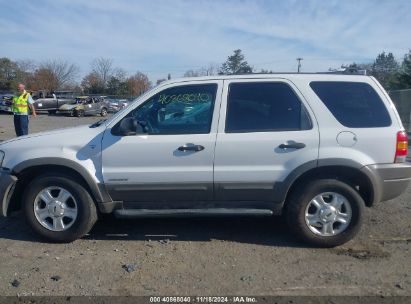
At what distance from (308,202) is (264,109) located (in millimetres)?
1099

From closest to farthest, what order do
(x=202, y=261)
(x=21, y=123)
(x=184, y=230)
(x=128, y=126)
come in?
(x=202, y=261) < (x=128, y=126) < (x=184, y=230) < (x=21, y=123)

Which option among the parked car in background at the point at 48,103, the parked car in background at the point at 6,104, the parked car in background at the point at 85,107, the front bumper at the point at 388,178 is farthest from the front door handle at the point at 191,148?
the parked car in background at the point at 48,103

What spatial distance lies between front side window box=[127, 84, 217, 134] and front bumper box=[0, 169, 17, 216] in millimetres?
1463

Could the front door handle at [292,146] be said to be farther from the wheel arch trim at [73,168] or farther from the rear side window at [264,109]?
the wheel arch trim at [73,168]

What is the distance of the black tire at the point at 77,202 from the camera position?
460 centimetres

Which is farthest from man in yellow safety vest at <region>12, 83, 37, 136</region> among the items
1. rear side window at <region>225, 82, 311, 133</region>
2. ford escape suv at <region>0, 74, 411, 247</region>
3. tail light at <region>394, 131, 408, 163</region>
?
tail light at <region>394, 131, 408, 163</region>

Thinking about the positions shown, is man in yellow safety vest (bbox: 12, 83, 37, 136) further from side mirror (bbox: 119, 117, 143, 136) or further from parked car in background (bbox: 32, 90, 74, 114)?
parked car in background (bbox: 32, 90, 74, 114)

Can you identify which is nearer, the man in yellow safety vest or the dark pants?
the man in yellow safety vest

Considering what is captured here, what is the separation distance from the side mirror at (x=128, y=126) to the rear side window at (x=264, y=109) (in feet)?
3.18

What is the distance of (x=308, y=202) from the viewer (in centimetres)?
456

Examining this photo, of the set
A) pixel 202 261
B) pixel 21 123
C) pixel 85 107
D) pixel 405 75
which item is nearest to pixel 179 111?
pixel 202 261

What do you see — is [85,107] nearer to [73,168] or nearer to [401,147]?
[73,168]

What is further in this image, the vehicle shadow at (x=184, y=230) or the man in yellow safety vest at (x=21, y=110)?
the man in yellow safety vest at (x=21, y=110)

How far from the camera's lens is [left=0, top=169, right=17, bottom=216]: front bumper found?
4.64 metres
